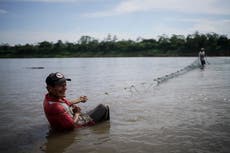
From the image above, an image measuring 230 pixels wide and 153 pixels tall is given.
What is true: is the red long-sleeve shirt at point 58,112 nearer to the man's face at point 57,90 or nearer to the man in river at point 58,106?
the man in river at point 58,106

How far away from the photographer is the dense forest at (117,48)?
98.7m

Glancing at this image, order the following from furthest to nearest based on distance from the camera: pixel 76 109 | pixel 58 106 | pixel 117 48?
pixel 117 48
pixel 76 109
pixel 58 106

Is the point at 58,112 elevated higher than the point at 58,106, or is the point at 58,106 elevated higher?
the point at 58,106

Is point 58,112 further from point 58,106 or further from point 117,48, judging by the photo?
point 117,48

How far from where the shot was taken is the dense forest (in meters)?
98.7

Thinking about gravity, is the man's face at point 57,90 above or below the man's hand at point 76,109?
above

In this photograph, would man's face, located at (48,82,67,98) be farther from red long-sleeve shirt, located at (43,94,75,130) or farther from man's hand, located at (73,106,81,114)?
man's hand, located at (73,106,81,114)

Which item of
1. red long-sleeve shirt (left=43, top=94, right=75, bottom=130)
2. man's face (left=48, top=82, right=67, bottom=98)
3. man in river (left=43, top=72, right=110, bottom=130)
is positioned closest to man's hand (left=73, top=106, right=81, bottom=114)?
man in river (left=43, top=72, right=110, bottom=130)

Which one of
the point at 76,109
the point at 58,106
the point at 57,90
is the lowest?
the point at 76,109

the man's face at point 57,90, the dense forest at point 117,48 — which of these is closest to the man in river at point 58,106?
the man's face at point 57,90

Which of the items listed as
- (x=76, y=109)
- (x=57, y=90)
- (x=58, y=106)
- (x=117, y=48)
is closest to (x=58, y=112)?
(x=58, y=106)

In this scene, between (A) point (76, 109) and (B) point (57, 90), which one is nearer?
(B) point (57, 90)

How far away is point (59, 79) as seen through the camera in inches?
227

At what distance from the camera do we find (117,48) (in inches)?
4670
